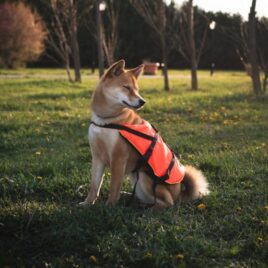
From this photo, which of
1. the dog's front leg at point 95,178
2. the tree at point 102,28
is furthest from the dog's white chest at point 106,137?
the tree at point 102,28

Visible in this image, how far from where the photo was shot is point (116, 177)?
4398 mm

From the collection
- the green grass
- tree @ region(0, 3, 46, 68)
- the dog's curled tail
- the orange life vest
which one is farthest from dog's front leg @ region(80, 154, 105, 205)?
tree @ region(0, 3, 46, 68)

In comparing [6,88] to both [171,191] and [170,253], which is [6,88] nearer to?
[171,191]

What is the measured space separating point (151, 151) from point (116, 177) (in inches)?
15.8

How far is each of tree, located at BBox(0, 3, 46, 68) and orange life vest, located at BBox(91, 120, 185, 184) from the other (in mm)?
26494

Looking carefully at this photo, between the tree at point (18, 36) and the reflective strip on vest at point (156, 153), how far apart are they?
26475mm

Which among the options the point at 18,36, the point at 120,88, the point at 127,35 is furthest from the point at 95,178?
the point at 127,35

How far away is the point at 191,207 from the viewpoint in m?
4.45

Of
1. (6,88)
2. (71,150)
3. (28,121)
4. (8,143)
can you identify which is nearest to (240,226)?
(71,150)

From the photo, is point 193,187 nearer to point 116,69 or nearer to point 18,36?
point 116,69

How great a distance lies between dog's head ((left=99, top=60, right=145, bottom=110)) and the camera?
14.9ft

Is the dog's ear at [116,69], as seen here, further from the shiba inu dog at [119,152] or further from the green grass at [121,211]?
the green grass at [121,211]

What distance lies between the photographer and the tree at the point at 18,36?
29.5 meters

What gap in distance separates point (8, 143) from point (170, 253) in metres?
4.31
